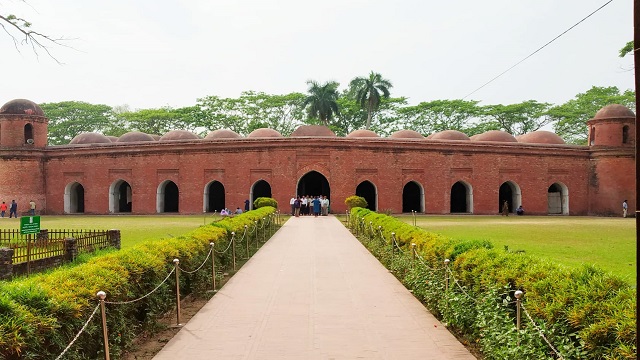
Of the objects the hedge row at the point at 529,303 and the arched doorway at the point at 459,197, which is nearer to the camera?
the hedge row at the point at 529,303

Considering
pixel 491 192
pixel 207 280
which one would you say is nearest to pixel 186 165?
pixel 491 192

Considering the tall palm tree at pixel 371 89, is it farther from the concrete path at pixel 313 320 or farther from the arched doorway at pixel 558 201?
the concrete path at pixel 313 320

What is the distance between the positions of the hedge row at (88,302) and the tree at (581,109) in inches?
1535

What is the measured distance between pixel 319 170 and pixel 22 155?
1534 centimetres

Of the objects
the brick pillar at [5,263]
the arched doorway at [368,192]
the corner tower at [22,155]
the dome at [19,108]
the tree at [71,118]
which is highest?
the tree at [71,118]

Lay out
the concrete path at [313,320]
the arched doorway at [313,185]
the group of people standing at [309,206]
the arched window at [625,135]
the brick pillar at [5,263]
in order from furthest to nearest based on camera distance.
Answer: the arched doorway at [313,185] < the arched window at [625,135] < the group of people standing at [309,206] < the brick pillar at [5,263] < the concrete path at [313,320]

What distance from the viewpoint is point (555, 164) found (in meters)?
28.6

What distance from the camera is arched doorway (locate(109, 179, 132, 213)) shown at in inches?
1116

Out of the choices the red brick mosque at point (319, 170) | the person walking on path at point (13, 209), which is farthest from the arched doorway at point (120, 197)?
the person walking on path at point (13, 209)

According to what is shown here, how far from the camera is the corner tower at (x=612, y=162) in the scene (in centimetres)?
2792

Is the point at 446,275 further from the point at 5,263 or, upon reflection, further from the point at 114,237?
the point at 114,237

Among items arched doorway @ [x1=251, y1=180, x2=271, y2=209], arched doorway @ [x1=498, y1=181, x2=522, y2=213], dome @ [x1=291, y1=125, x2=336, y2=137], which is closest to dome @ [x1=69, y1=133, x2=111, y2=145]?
arched doorway @ [x1=251, y1=180, x2=271, y2=209]

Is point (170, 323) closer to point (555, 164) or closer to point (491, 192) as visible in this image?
point (491, 192)

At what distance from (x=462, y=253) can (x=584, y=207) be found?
85.6 feet
